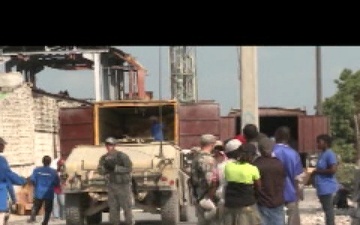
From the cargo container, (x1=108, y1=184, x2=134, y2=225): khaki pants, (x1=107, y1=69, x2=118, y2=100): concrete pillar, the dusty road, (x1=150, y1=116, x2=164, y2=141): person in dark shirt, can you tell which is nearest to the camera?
(x1=108, y1=184, x2=134, y2=225): khaki pants

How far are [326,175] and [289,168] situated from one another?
139 centimetres

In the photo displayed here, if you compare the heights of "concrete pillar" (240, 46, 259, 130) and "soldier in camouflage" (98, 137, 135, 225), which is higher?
"concrete pillar" (240, 46, 259, 130)

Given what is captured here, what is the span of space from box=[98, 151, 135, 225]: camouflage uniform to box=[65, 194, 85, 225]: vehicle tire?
1.12 metres

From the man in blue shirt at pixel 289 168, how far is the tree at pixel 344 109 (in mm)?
37759

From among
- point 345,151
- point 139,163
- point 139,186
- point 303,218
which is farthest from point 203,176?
point 345,151

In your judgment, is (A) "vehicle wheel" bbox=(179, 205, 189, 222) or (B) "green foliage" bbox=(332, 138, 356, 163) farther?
(B) "green foliage" bbox=(332, 138, 356, 163)

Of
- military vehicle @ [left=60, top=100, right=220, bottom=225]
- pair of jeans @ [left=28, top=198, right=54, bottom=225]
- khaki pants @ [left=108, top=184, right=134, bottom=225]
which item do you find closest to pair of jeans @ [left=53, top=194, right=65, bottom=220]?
pair of jeans @ [left=28, top=198, right=54, bottom=225]

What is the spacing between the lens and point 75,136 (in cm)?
2109

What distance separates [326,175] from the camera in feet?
39.0

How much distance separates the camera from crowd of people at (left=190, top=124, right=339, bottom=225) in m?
9.48

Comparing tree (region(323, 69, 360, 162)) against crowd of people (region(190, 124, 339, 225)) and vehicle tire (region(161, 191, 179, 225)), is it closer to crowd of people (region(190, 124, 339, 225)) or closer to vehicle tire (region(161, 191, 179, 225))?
vehicle tire (region(161, 191, 179, 225))
